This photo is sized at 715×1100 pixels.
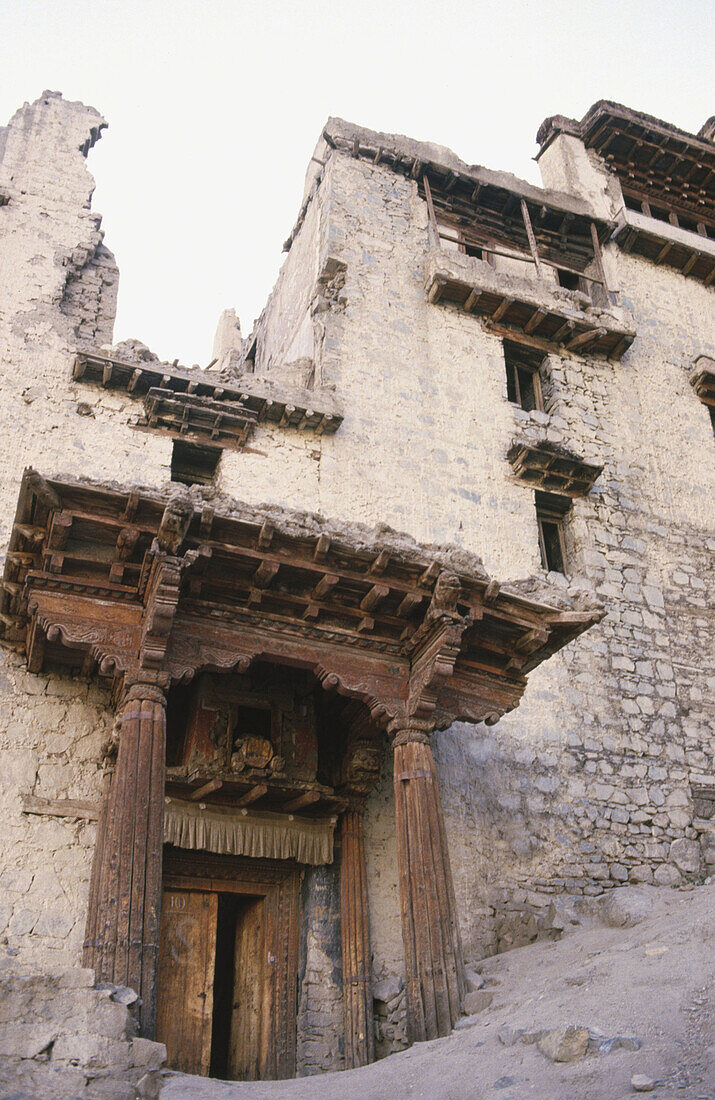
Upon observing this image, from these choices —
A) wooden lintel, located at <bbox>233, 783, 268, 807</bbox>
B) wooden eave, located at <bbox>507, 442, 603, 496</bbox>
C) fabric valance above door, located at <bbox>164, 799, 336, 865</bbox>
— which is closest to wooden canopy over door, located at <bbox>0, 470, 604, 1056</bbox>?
fabric valance above door, located at <bbox>164, 799, 336, 865</bbox>

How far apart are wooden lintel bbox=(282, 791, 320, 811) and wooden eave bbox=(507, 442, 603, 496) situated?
604 centimetres

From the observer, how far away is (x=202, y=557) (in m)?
7.32

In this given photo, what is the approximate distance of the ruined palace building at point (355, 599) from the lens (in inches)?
291

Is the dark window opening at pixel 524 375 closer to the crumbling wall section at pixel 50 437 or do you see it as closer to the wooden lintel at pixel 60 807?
the crumbling wall section at pixel 50 437

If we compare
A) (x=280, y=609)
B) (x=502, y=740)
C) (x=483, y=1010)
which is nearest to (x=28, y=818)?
(x=280, y=609)

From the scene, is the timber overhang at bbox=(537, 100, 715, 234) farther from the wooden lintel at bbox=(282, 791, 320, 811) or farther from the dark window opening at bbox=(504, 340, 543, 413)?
the wooden lintel at bbox=(282, 791, 320, 811)

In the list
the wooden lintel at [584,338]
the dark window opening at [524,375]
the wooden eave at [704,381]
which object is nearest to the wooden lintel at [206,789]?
the dark window opening at [524,375]

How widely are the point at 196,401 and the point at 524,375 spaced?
5956 millimetres

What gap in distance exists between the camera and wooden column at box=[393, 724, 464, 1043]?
23.0 feet

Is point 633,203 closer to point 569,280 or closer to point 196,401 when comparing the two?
point 569,280

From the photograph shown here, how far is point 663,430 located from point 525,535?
3.82m

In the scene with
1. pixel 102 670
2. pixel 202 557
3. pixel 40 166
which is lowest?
pixel 102 670

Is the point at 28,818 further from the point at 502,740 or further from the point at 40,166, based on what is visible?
the point at 40,166

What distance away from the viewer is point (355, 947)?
893 centimetres
